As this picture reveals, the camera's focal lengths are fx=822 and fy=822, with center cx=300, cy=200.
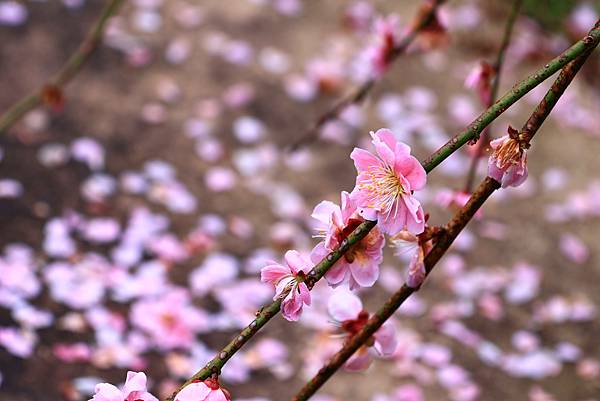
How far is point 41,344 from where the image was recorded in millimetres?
1844

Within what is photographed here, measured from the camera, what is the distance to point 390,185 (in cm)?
77

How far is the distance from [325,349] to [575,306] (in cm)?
85

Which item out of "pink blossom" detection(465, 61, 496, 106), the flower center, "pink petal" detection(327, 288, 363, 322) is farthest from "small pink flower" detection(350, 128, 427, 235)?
"pink blossom" detection(465, 61, 496, 106)

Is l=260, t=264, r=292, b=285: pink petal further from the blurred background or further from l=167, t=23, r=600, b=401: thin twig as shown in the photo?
the blurred background

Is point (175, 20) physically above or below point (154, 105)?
above

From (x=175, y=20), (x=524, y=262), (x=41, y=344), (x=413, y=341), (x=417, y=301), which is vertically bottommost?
(x=41, y=344)

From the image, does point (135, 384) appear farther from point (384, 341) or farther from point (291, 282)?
point (384, 341)

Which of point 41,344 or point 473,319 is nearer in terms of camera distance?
point 41,344

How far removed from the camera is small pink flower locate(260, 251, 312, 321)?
2.36 feet

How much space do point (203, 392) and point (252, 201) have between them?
195 centimetres

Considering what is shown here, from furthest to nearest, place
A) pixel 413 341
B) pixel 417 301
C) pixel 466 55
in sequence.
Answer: pixel 466 55 → pixel 417 301 → pixel 413 341

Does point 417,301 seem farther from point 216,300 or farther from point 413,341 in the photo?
point 216,300

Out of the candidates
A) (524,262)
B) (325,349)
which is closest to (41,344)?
(325,349)

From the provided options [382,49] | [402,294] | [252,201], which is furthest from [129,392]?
A: [252,201]
